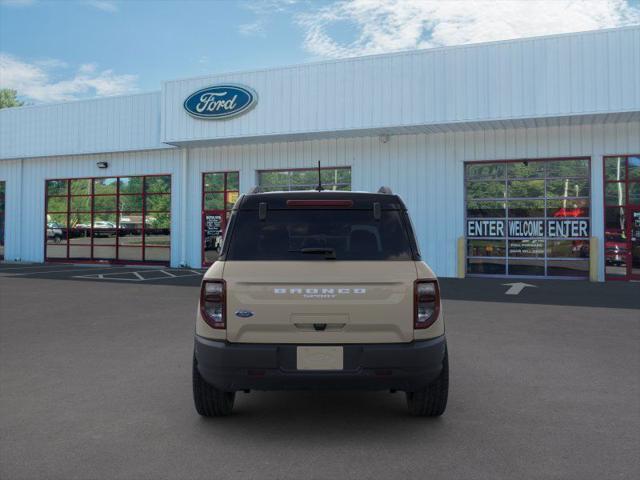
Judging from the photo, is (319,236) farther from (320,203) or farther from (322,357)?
(322,357)

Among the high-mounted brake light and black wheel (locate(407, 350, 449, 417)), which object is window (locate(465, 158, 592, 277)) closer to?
black wheel (locate(407, 350, 449, 417))

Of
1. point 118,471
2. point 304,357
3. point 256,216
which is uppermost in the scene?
point 256,216

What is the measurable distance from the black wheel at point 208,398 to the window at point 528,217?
14873mm

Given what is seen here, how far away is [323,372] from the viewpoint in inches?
152

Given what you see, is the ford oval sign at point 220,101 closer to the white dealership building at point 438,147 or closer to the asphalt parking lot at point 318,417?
the white dealership building at point 438,147

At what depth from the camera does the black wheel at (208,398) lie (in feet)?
14.3

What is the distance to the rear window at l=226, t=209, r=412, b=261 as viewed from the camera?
404 cm

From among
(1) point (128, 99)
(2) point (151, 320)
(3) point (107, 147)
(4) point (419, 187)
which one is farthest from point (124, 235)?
(2) point (151, 320)

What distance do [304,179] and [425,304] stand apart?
1690 centimetres

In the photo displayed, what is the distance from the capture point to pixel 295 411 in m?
4.73

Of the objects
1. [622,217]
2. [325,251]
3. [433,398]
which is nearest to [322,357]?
[325,251]

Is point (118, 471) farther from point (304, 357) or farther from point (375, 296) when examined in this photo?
point (375, 296)

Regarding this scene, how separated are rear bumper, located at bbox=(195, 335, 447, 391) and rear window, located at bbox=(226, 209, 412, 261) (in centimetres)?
62

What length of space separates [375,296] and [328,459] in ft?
3.58
